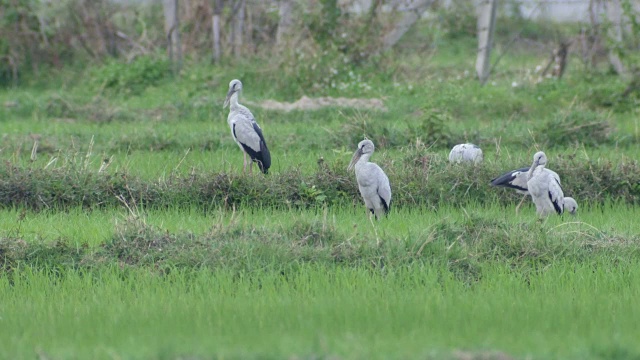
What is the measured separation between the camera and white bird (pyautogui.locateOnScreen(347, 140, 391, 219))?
8.05m

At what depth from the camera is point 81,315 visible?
18.9 feet

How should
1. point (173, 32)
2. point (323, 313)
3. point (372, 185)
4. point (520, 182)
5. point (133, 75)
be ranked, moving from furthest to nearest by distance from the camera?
point (173, 32) → point (133, 75) → point (520, 182) → point (372, 185) → point (323, 313)

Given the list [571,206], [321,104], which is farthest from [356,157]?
[321,104]

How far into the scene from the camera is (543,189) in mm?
8320

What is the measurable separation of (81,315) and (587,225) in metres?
3.85

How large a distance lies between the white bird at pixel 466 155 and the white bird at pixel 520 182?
63cm

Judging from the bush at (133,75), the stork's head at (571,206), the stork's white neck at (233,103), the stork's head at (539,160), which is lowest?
the bush at (133,75)

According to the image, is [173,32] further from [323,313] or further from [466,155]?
[323,313]

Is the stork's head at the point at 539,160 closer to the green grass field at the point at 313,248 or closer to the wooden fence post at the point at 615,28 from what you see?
the green grass field at the point at 313,248

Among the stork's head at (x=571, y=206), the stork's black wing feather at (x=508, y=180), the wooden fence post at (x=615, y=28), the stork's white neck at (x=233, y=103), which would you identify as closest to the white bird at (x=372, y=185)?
the stork's black wing feather at (x=508, y=180)

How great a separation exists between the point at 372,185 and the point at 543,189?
141 centimetres

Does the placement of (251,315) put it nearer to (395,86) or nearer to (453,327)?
(453,327)

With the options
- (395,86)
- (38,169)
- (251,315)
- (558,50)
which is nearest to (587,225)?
(251,315)

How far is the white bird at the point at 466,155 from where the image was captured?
9400mm
